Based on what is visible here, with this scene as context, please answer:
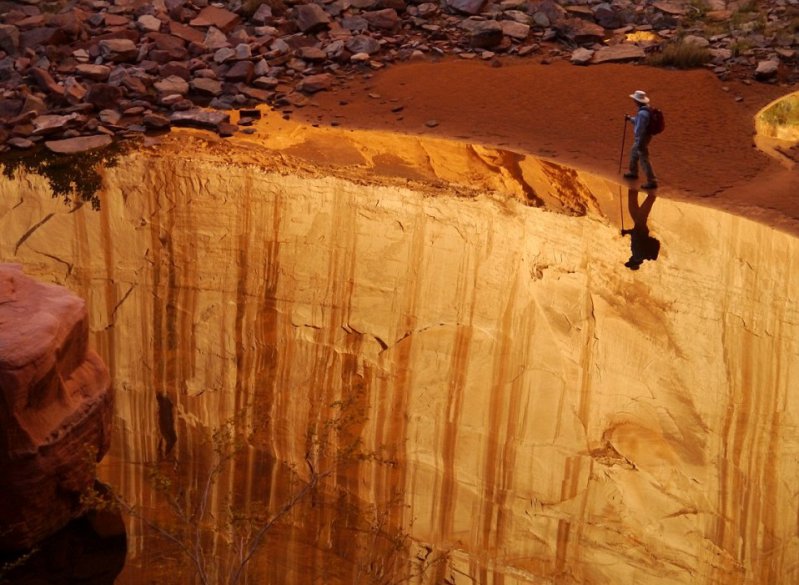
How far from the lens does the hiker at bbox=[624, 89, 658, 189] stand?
424 inches

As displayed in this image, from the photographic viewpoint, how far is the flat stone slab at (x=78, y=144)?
11.8 m

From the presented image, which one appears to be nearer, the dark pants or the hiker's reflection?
the hiker's reflection

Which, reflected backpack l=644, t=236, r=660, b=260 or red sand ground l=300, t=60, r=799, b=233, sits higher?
red sand ground l=300, t=60, r=799, b=233

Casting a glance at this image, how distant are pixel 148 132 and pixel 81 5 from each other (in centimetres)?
377

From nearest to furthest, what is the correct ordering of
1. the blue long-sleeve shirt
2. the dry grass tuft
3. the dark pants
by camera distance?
the blue long-sleeve shirt < the dark pants < the dry grass tuft

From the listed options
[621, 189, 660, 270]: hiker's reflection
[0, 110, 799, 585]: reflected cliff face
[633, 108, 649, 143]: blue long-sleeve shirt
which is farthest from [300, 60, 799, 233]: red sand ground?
[0, 110, 799, 585]: reflected cliff face

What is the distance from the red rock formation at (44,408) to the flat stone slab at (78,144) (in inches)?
227

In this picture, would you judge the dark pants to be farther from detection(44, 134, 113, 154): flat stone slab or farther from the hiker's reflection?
detection(44, 134, 113, 154): flat stone slab

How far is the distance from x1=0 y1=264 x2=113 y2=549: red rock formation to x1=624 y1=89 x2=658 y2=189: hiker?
20.5ft

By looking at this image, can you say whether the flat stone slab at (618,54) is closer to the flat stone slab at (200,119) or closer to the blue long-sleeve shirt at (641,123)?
the blue long-sleeve shirt at (641,123)

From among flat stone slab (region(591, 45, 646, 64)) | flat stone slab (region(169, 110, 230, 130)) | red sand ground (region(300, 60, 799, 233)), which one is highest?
flat stone slab (region(591, 45, 646, 64))

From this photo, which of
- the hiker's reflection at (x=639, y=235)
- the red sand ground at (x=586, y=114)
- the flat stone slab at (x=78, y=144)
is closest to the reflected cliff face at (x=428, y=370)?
the hiker's reflection at (x=639, y=235)

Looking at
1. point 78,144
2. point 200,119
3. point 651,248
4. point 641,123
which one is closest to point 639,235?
point 651,248

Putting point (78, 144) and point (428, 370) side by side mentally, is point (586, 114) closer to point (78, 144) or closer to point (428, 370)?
point (78, 144)
